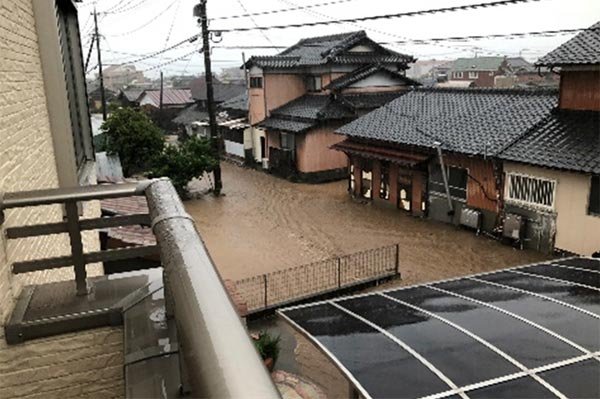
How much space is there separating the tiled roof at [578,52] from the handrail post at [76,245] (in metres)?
16.3

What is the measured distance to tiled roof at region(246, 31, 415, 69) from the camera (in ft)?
95.6

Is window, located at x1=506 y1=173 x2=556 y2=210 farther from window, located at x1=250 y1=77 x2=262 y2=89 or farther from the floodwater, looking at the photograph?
window, located at x1=250 y1=77 x2=262 y2=89

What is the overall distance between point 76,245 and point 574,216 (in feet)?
49.4

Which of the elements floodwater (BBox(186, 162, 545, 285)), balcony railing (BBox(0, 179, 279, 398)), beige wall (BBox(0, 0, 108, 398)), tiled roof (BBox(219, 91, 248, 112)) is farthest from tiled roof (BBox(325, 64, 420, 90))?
balcony railing (BBox(0, 179, 279, 398))

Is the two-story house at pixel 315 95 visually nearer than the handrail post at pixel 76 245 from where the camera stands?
No

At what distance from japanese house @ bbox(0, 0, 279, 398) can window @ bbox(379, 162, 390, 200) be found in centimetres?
1802

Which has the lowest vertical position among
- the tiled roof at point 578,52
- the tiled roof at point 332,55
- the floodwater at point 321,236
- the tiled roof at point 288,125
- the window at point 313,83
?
the floodwater at point 321,236

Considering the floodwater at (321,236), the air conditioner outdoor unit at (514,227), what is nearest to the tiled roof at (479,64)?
the floodwater at (321,236)

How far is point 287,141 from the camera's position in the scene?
1130 inches

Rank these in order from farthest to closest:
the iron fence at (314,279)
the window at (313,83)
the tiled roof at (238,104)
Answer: the tiled roof at (238,104) → the window at (313,83) → the iron fence at (314,279)

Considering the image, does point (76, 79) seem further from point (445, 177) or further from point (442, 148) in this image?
point (445, 177)

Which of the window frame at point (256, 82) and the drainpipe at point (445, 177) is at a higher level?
the window frame at point (256, 82)

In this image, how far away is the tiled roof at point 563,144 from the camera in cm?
1462

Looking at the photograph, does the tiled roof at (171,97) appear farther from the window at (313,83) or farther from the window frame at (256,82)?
the window at (313,83)
